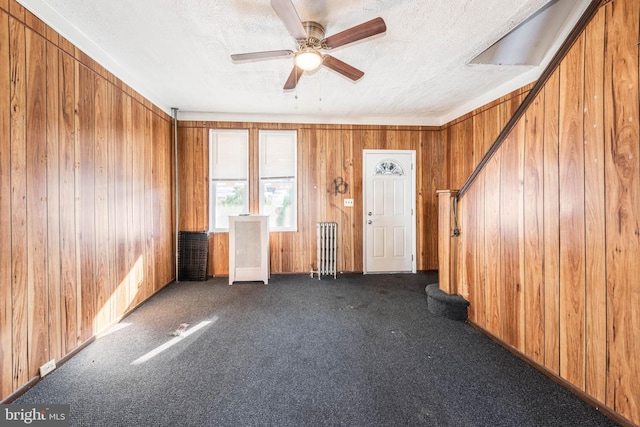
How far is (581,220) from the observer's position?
155 cm

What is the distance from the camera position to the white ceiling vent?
82.8 inches

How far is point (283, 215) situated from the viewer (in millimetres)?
4309

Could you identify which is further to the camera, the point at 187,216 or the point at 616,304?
the point at 187,216

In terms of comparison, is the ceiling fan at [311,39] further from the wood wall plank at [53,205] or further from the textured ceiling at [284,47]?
the wood wall plank at [53,205]

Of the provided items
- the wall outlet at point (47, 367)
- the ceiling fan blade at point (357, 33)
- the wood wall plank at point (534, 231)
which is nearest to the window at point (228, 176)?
the wall outlet at point (47, 367)

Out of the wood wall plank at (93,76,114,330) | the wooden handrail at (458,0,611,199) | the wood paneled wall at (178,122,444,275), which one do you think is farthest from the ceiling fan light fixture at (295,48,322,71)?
the wood paneled wall at (178,122,444,275)

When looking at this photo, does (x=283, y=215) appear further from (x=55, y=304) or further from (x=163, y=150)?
(x=55, y=304)

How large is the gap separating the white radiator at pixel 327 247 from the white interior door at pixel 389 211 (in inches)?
24.3

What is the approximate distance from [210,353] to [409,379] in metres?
1.61

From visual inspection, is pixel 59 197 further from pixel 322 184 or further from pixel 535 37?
pixel 535 37

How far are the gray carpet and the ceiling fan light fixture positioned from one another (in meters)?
2.45

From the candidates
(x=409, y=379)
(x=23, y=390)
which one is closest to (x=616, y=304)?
(x=409, y=379)

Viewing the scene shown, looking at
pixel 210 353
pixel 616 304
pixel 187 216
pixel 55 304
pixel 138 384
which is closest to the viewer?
pixel 616 304
